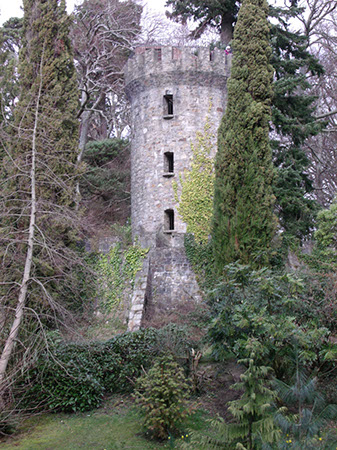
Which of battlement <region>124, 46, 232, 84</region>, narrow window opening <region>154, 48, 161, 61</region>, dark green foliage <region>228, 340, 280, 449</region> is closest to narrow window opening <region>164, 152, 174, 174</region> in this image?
battlement <region>124, 46, 232, 84</region>

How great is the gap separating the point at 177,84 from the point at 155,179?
12.2 ft

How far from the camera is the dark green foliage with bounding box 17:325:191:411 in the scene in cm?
909

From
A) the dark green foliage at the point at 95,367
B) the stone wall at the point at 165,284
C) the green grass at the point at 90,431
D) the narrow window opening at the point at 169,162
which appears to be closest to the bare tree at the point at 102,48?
the narrow window opening at the point at 169,162

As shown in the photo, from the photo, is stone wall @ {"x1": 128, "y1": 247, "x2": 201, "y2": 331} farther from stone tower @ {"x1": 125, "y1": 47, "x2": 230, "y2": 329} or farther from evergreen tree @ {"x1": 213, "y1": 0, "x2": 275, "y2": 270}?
stone tower @ {"x1": 125, "y1": 47, "x2": 230, "y2": 329}

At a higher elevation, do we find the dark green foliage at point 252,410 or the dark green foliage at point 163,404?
the dark green foliage at point 252,410

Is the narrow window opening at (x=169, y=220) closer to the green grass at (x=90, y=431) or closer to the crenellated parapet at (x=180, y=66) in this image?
the crenellated parapet at (x=180, y=66)

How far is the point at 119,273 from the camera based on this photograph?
587 inches

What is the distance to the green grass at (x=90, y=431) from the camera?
7566 mm

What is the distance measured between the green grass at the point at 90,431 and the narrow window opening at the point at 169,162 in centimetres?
997

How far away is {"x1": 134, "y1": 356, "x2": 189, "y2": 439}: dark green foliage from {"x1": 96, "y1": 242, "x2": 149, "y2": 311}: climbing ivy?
658cm

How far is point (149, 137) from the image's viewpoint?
17953 mm

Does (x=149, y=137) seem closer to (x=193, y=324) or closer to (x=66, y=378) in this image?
(x=193, y=324)

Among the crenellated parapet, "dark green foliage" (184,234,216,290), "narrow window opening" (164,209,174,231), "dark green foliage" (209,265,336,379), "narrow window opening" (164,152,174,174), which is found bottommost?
"dark green foliage" (209,265,336,379)

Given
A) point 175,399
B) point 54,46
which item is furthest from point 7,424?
point 54,46
